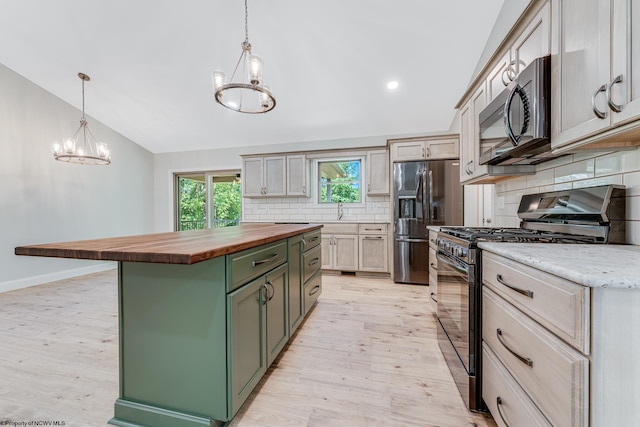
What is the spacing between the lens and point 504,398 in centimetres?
110

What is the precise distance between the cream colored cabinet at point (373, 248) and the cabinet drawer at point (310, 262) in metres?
1.36

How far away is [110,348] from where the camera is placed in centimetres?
205

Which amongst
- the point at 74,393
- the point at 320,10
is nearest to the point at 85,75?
the point at 320,10

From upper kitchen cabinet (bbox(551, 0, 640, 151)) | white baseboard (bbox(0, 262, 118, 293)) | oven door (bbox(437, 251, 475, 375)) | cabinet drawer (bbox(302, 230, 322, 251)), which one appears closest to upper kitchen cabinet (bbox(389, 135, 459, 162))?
cabinet drawer (bbox(302, 230, 322, 251))

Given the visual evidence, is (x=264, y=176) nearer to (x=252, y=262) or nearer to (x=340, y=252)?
(x=340, y=252)

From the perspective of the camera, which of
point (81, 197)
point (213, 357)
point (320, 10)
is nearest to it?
point (213, 357)

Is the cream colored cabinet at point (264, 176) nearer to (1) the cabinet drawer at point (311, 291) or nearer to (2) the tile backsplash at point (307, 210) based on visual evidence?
(2) the tile backsplash at point (307, 210)

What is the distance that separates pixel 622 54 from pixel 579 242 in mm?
803

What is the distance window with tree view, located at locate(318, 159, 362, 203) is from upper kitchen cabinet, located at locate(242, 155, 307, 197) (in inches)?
17.4

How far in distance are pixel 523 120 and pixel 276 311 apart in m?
1.85

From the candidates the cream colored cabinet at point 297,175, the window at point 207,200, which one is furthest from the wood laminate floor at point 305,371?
the window at point 207,200

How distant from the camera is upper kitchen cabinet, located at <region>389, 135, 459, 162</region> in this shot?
11.7 ft

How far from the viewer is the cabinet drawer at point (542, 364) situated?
708mm

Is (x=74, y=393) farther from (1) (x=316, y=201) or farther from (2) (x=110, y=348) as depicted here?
(1) (x=316, y=201)
